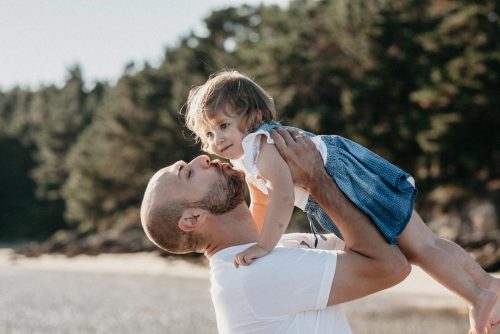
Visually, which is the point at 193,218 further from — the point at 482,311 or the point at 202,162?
the point at 482,311

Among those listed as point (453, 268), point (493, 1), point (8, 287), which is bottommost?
point (8, 287)

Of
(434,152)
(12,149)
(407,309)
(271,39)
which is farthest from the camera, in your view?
(12,149)

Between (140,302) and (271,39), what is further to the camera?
(271,39)

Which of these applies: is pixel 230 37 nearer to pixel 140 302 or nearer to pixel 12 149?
pixel 140 302

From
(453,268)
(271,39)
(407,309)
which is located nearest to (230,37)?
(271,39)

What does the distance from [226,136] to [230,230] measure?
73cm

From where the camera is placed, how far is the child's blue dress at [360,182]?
278 centimetres

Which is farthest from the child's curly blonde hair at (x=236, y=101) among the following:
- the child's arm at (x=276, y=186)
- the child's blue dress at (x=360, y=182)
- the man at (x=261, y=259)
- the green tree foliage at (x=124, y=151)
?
the green tree foliage at (x=124, y=151)

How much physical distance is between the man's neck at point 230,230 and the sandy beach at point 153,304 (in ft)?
43.4

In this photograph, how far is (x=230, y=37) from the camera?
38.5 meters

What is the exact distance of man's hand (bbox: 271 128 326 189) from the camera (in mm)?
2881

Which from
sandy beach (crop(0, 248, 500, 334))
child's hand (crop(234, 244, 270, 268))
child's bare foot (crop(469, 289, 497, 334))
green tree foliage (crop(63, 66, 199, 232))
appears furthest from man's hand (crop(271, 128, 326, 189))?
green tree foliage (crop(63, 66, 199, 232))

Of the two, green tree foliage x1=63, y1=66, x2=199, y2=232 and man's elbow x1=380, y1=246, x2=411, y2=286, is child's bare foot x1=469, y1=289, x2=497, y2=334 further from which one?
green tree foliage x1=63, y1=66, x2=199, y2=232

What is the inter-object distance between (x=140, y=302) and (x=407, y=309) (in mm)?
7605
